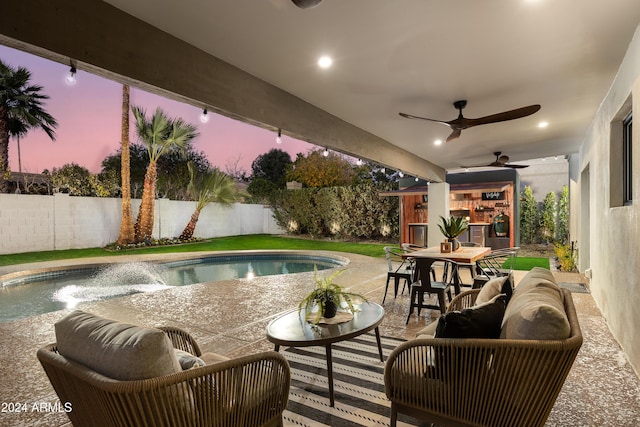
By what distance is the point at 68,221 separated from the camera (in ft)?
37.8

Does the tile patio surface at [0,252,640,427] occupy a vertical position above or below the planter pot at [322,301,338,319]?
below

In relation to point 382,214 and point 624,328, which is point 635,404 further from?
point 382,214

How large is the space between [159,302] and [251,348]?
249cm

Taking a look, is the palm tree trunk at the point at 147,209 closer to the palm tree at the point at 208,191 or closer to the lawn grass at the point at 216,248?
the lawn grass at the point at 216,248

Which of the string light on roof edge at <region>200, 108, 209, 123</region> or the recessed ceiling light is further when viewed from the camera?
the string light on roof edge at <region>200, 108, 209, 123</region>

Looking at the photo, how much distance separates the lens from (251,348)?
3287 millimetres

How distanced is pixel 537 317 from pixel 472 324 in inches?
12.8

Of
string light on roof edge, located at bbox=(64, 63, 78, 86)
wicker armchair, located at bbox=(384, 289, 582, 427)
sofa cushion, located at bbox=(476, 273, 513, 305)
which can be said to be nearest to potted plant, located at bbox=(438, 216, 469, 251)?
sofa cushion, located at bbox=(476, 273, 513, 305)

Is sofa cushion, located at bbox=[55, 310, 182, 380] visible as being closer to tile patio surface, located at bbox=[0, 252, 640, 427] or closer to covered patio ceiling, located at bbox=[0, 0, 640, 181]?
tile patio surface, located at bbox=[0, 252, 640, 427]

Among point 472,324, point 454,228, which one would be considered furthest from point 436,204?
point 472,324

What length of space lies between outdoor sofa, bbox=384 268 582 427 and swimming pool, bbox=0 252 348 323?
2.31 metres

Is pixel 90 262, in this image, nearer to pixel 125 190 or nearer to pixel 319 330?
pixel 125 190

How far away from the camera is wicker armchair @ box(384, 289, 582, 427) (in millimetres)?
1534

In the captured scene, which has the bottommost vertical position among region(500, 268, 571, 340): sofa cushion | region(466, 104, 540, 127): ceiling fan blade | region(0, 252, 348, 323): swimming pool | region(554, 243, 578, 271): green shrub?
region(0, 252, 348, 323): swimming pool
